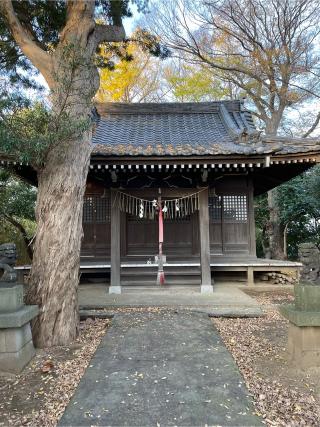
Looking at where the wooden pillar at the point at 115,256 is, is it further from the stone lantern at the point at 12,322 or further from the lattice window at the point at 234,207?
the stone lantern at the point at 12,322

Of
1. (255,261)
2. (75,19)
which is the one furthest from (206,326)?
(75,19)

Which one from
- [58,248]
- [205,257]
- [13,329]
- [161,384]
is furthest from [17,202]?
[161,384]

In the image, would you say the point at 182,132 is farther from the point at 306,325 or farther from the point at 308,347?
the point at 308,347

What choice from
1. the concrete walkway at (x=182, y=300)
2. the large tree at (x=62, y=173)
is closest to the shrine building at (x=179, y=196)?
the concrete walkway at (x=182, y=300)

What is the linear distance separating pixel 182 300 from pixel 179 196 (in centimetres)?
253

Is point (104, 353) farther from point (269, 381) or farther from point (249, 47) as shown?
point (249, 47)

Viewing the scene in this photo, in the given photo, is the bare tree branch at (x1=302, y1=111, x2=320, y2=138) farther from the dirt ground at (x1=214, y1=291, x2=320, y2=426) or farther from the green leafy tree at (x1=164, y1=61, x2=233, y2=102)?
the dirt ground at (x1=214, y1=291, x2=320, y2=426)

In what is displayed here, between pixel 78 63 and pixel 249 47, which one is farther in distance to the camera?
pixel 249 47

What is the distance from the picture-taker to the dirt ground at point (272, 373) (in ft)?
9.11

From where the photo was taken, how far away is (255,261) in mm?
8898

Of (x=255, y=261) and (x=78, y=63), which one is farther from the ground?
(x=78, y=63)

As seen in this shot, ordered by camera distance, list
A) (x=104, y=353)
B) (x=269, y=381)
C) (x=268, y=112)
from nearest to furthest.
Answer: (x=269, y=381)
(x=104, y=353)
(x=268, y=112)

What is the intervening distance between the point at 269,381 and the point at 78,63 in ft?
15.2

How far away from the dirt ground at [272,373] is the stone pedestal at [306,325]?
12cm
